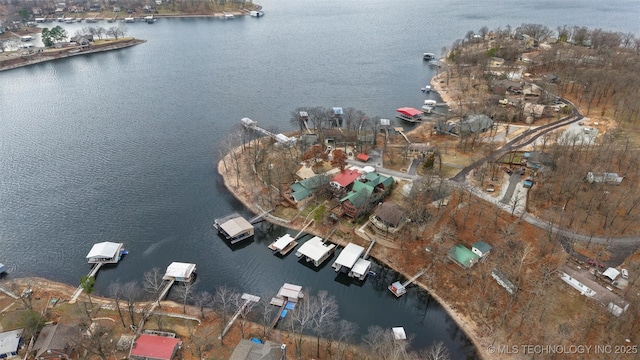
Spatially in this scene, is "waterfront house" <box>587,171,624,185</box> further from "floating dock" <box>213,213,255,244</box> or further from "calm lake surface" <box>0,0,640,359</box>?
"floating dock" <box>213,213,255,244</box>

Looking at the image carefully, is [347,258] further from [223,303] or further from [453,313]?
[223,303]

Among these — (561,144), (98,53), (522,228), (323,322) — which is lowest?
(323,322)

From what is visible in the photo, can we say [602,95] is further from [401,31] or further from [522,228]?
[401,31]

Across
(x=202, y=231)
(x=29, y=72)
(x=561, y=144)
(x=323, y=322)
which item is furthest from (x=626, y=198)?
(x=29, y=72)

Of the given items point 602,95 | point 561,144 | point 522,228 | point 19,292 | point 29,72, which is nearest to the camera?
point 19,292

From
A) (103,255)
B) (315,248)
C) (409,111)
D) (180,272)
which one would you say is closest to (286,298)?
(315,248)

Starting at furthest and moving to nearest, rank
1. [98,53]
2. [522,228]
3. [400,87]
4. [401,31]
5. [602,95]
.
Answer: [401,31] → [98,53] → [400,87] → [602,95] → [522,228]
